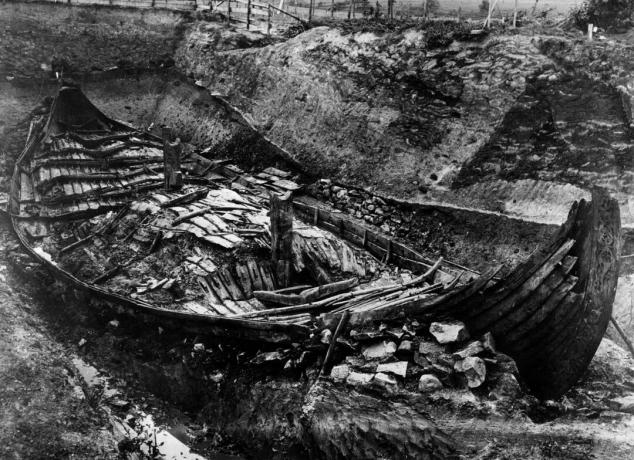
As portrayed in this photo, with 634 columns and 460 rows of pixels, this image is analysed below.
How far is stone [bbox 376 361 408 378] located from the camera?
23.1 feet

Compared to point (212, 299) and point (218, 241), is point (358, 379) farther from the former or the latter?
point (218, 241)

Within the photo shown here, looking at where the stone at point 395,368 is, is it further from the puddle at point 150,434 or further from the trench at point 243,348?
the puddle at point 150,434

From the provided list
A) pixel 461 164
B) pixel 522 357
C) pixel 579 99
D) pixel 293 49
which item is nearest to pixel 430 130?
pixel 461 164

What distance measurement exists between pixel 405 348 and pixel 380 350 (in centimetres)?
36

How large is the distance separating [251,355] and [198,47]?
1524cm

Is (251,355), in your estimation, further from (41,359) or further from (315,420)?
(41,359)

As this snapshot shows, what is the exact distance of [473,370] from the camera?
269 inches

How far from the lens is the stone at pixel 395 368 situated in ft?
23.1

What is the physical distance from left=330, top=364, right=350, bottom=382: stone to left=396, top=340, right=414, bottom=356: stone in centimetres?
77

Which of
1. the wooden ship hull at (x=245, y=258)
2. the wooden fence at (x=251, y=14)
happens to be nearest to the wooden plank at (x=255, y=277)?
the wooden ship hull at (x=245, y=258)

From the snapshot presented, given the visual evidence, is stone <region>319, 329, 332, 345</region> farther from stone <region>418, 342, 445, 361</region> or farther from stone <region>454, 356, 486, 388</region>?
stone <region>454, 356, 486, 388</region>

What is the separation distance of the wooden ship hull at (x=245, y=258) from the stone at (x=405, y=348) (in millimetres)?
489

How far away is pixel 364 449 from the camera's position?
6469 mm

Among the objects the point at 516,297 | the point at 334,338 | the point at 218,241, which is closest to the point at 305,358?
the point at 334,338
